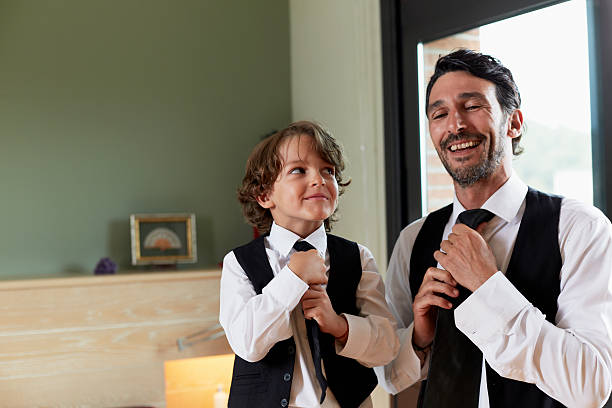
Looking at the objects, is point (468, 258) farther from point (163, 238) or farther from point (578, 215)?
point (163, 238)

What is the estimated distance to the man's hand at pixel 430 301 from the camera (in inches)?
49.6

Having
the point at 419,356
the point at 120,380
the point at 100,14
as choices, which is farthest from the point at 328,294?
the point at 100,14

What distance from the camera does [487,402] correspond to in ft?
4.09

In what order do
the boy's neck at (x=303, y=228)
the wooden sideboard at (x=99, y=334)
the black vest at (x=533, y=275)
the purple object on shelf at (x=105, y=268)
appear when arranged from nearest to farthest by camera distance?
1. the black vest at (x=533, y=275)
2. the boy's neck at (x=303, y=228)
3. the wooden sideboard at (x=99, y=334)
4. the purple object on shelf at (x=105, y=268)

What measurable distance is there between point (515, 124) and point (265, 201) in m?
0.62

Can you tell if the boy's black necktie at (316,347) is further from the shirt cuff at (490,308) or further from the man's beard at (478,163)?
the man's beard at (478,163)

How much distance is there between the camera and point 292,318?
134 cm

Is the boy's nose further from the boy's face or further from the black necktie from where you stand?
the black necktie

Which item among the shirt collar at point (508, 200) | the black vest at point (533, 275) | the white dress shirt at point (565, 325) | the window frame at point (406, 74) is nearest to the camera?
the white dress shirt at point (565, 325)

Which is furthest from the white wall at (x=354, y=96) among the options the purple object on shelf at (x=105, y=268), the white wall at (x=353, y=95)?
the purple object on shelf at (x=105, y=268)

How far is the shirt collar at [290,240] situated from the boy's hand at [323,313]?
15 centimetres

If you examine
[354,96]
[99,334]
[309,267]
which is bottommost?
[99,334]

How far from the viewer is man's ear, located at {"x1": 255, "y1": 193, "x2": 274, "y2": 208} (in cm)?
147

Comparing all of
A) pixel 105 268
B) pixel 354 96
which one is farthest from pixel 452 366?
pixel 105 268
